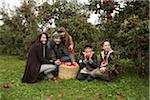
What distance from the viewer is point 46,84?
7.00 meters

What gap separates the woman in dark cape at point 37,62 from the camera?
725 centimetres

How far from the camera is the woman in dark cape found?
725 centimetres

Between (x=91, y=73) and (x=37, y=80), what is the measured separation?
118 cm

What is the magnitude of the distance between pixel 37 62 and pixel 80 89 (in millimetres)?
1238

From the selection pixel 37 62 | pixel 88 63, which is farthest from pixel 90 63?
pixel 37 62

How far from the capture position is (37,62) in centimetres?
732

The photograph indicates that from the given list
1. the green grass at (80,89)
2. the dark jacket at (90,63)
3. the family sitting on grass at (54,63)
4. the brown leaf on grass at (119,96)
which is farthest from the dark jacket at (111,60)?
the brown leaf on grass at (119,96)

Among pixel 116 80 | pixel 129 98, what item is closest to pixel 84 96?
pixel 129 98

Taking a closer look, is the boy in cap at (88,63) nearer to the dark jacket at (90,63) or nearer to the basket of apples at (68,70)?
the dark jacket at (90,63)

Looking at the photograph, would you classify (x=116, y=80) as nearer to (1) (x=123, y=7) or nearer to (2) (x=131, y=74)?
(2) (x=131, y=74)

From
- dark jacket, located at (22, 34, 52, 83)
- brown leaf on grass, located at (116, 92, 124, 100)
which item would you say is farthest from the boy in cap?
brown leaf on grass, located at (116, 92, 124, 100)

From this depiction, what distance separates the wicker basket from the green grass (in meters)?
0.16

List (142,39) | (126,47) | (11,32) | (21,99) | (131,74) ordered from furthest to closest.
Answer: (11,32) < (131,74) < (126,47) < (142,39) < (21,99)

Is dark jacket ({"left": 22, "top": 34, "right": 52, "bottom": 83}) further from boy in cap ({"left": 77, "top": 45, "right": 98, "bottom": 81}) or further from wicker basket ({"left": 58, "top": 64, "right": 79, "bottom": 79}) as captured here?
boy in cap ({"left": 77, "top": 45, "right": 98, "bottom": 81})
